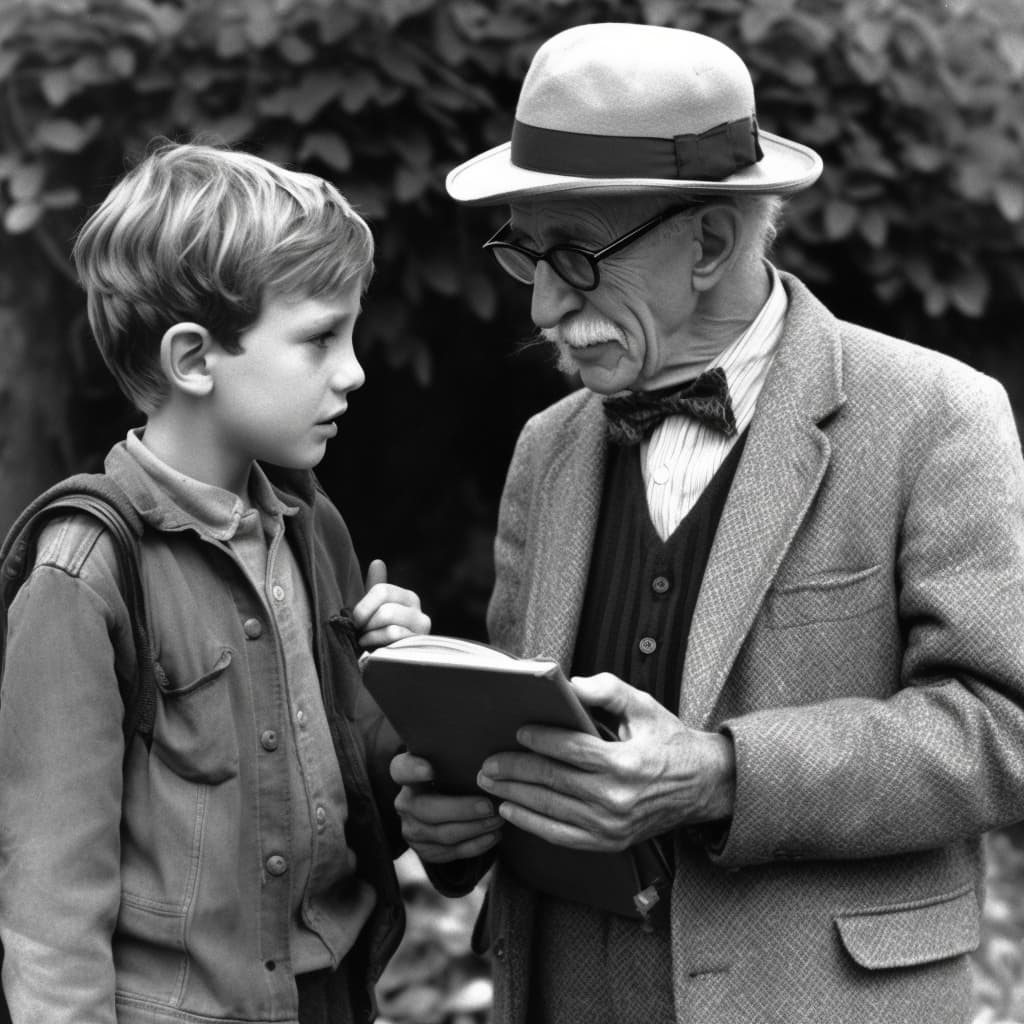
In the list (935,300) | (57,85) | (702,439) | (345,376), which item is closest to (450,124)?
(57,85)

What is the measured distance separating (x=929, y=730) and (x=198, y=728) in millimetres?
1017

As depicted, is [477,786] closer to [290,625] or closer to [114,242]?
[290,625]

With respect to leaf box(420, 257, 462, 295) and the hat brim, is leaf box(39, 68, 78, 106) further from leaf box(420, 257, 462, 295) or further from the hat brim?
the hat brim

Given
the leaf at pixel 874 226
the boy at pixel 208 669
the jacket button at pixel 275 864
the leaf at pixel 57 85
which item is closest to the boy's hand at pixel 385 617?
the boy at pixel 208 669

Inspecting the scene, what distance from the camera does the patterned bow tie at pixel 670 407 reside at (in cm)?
263

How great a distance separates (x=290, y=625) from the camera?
2525 mm

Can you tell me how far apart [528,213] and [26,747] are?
3.61 feet

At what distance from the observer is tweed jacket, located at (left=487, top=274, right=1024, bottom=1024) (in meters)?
2.41

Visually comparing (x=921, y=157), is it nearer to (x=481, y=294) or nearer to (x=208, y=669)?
(x=481, y=294)

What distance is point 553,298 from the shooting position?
263 centimetres

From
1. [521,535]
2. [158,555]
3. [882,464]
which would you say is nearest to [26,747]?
[158,555]

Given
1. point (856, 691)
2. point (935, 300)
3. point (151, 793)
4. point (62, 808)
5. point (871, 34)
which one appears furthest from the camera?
point (935, 300)

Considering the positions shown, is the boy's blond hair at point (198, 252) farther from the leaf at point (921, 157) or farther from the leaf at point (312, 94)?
the leaf at point (921, 157)

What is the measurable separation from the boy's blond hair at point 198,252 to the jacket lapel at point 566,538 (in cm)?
53
